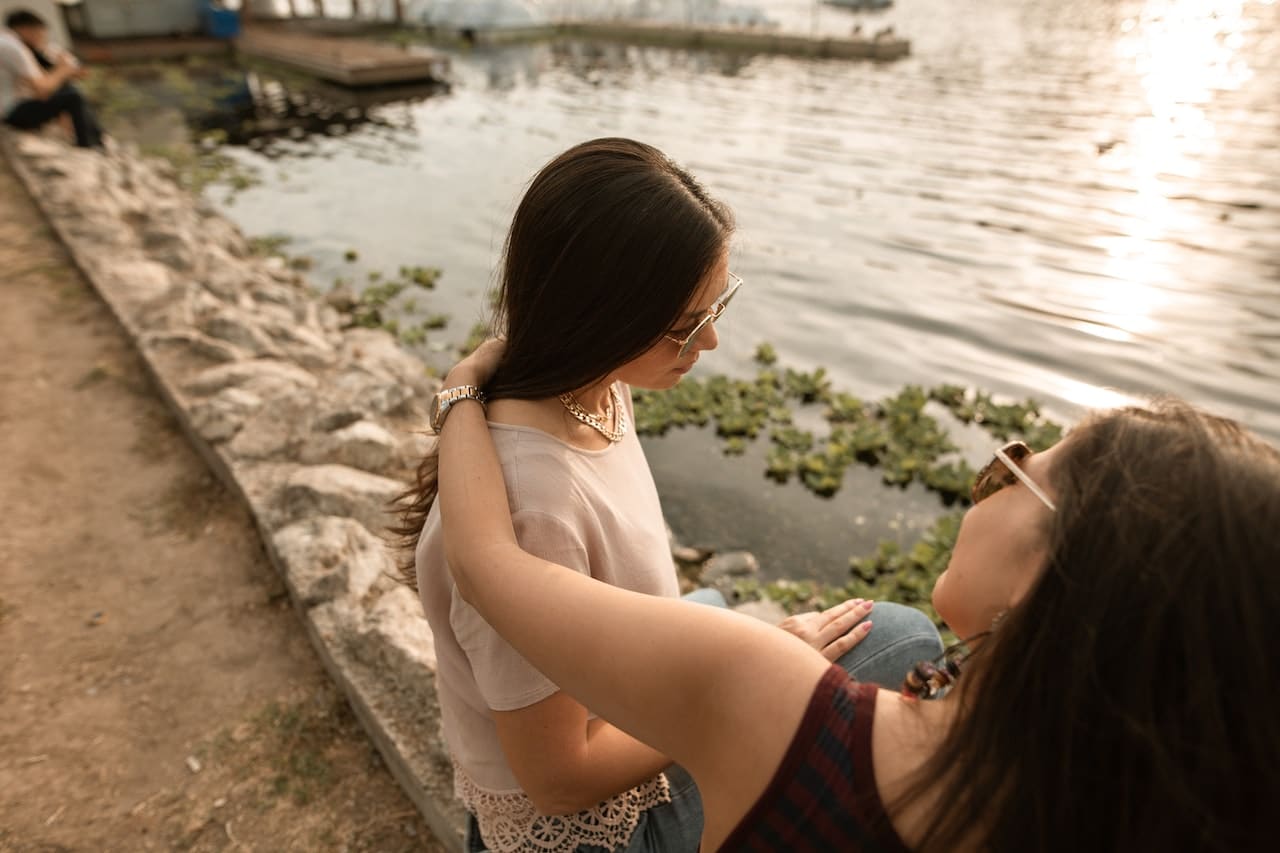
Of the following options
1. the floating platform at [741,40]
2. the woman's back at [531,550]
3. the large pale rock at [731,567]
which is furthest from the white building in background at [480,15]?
the woman's back at [531,550]

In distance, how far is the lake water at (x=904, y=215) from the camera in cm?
732

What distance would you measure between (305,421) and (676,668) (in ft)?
13.6

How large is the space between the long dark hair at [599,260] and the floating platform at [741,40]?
90.0ft

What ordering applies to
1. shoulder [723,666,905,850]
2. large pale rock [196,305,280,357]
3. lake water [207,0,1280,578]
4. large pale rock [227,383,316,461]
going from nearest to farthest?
1. shoulder [723,666,905,850]
2. large pale rock [227,383,316,461]
3. large pale rock [196,305,280,357]
4. lake water [207,0,1280,578]

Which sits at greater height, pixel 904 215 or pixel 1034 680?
pixel 1034 680

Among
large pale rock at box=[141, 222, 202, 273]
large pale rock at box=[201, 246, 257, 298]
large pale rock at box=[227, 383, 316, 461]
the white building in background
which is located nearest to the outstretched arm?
large pale rock at box=[227, 383, 316, 461]

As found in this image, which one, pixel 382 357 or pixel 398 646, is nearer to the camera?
pixel 398 646

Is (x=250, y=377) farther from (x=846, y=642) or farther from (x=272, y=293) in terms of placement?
(x=846, y=642)

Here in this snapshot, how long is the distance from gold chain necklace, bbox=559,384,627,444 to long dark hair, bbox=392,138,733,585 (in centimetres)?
8

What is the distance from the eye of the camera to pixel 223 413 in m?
4.70

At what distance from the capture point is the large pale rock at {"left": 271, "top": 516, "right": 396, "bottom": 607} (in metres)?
3.36

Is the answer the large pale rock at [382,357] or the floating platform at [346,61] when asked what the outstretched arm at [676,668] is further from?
the floating platform at [346,61]

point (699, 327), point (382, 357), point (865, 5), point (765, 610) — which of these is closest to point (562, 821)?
point (699, 327)

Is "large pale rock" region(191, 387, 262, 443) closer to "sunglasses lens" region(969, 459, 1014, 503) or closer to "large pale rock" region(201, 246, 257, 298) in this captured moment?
"large pale rock" region(201, 246, 257, 298)
